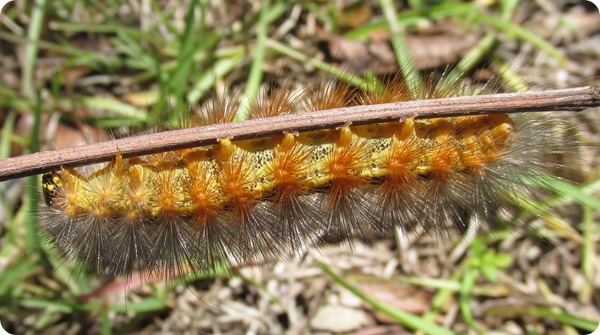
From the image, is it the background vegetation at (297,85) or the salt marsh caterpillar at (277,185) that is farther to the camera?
the background vegetation at (297,85)

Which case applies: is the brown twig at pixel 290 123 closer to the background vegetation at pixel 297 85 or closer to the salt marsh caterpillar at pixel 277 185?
the salt marsh caterpillar at pixel 277 185

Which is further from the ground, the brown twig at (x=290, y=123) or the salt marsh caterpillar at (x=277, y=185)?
the brown twig at (x=290, y=123)

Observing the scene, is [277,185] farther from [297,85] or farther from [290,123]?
[297,85]

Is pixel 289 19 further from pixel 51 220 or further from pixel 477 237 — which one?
pixel 51 220

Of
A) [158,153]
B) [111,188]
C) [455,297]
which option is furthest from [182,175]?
[455,297]

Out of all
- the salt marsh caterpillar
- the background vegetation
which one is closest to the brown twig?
the salt marsh caterpillar

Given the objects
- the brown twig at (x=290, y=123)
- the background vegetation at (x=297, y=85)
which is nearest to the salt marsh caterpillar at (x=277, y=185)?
the brown twig at (x=290, y=123)
